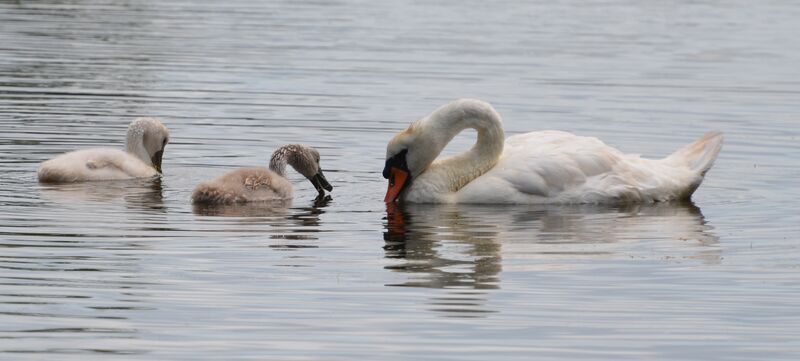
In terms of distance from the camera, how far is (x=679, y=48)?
31000 millimetres

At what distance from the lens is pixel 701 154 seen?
51.0 ft

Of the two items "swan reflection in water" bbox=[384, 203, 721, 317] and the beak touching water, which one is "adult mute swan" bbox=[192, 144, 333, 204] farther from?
"swan reflection in water" bbox=[384, 203, 721, 317]

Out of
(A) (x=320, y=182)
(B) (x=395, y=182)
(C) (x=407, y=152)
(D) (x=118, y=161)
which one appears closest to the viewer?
(B) (x=395, y=182)

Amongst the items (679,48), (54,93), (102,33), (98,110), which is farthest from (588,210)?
(102,33)

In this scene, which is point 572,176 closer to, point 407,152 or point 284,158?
point 407,152

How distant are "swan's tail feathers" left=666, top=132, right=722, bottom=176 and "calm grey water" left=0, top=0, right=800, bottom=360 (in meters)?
0.35

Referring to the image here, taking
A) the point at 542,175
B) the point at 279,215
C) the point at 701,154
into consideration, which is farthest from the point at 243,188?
the point at 701,154

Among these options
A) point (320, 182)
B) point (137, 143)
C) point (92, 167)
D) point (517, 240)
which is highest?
point (137, 143)

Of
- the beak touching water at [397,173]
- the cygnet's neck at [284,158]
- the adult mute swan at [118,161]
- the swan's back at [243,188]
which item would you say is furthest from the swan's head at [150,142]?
the beak touching water at [397,173]

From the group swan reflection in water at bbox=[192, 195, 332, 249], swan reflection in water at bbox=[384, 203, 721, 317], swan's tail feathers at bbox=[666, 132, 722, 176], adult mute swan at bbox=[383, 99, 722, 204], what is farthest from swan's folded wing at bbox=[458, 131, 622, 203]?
swan reflection in water at bbox=[192, 195, 332, 249]

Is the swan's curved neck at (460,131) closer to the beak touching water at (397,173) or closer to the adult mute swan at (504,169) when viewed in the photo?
the adult mute swan at (504,169)

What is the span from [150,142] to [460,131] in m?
3.26

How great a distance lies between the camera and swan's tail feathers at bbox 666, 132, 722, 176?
15.5m

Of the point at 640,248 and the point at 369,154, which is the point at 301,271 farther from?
the point at 369,154
